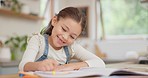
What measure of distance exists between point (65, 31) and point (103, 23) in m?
3.10

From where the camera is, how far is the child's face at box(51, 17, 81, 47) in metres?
1.05

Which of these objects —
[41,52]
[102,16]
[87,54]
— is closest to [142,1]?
[87,54]

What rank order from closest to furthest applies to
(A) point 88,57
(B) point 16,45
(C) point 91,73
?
(C) point 91,73, (A) point 88,57, (B) point 16,45

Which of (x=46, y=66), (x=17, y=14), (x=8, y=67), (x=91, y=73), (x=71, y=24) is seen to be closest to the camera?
(x=91, y=73)

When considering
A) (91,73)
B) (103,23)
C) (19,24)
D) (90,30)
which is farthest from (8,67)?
(103,23)

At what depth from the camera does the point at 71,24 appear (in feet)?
3.47

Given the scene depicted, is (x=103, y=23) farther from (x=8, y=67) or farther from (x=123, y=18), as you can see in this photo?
(x=8, y=67)

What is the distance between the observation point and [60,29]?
3.49 feet

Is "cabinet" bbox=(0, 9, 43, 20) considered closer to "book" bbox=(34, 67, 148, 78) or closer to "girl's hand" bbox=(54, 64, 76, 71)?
"girl's hand" bbox=(54, 64, 76, 71)

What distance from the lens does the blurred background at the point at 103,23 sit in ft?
10.9

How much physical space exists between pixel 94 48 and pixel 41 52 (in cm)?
280

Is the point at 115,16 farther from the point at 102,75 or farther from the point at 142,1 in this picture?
the point at 102,75

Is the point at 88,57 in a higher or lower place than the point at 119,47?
higher

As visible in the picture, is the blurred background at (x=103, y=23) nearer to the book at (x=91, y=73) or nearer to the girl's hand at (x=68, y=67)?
the girl's hand at (x=68, y=67)
